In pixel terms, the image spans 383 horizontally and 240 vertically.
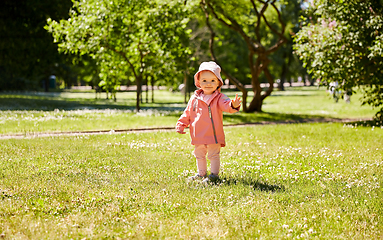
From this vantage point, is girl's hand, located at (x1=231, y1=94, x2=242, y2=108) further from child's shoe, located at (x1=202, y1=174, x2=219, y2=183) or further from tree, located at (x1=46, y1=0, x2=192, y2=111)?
tree, located at (x1=46, y1=0, x2=192, y2=111)

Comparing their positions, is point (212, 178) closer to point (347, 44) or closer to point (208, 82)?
point (208, 82)

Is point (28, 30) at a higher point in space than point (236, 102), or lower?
higher

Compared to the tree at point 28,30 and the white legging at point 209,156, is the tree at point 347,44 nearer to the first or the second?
the white legging at point 209,156

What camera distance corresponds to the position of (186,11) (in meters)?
21.0

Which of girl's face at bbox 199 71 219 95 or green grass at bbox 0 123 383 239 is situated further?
girl's face at bbox 199 71 219 95

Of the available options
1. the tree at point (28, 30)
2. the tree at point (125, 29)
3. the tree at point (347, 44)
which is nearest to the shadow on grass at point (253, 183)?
the tree at point (347, 44)

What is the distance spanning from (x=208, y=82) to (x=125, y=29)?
50.1ft

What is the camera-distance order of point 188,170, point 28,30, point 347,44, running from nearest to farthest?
1. point 188,170
2. point 347,44
3. point 28,30

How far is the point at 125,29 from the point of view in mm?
20844

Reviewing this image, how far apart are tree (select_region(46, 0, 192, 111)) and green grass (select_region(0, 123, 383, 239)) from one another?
11039 mm

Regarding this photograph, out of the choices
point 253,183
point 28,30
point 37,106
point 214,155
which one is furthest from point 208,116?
point 28,30

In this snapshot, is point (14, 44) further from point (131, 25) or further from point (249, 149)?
point (249, 149)

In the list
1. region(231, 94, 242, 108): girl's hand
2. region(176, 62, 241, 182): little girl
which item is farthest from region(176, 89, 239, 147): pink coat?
region(231, 94, 242, 108): girl's hand

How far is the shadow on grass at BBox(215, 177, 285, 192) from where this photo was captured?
6223 millimetres
